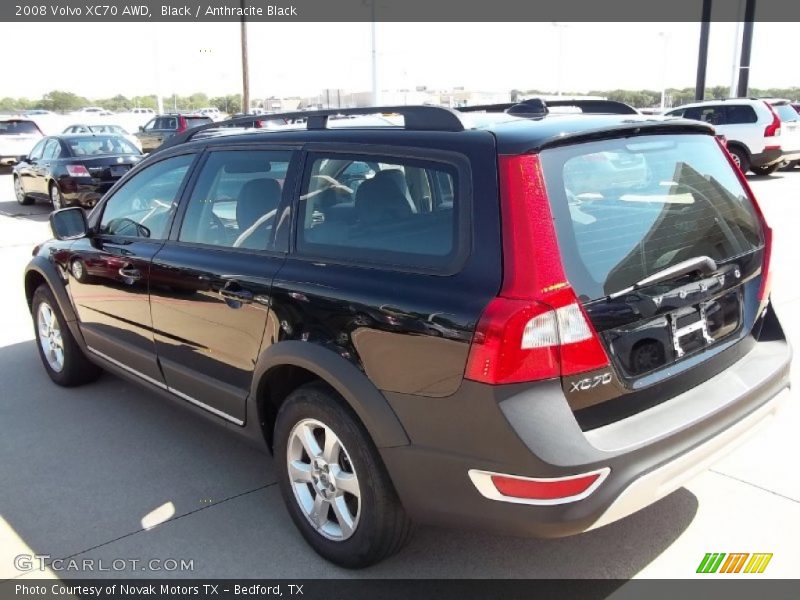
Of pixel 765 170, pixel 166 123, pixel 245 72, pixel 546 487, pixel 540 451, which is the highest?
pixel 245 72

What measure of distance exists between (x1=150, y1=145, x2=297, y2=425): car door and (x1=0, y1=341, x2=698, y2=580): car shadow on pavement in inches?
12.3

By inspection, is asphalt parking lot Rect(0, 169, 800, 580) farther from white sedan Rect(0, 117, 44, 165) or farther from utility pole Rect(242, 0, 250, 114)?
utility pole Rect(242, 0, 250, 114)

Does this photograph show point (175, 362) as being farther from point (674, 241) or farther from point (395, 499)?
point (674, 241)

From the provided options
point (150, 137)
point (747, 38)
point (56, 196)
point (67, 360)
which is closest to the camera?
point (67, 360)

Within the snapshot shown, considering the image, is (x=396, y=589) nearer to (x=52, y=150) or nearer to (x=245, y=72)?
(x=52, y=150)

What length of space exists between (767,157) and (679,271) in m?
15.9

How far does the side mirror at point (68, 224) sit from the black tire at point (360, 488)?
2.31 metres

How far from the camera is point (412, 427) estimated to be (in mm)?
2391

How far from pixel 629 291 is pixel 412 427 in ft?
2.87

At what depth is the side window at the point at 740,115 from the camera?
1598 centimetres

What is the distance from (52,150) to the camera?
13.7 m

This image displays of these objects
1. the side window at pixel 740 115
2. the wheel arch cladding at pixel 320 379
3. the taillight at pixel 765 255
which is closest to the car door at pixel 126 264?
the wheel arch cladding at pixel 320 379

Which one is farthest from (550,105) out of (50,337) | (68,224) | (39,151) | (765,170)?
(765,170)

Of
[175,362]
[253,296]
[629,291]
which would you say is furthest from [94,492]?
[629,291]
